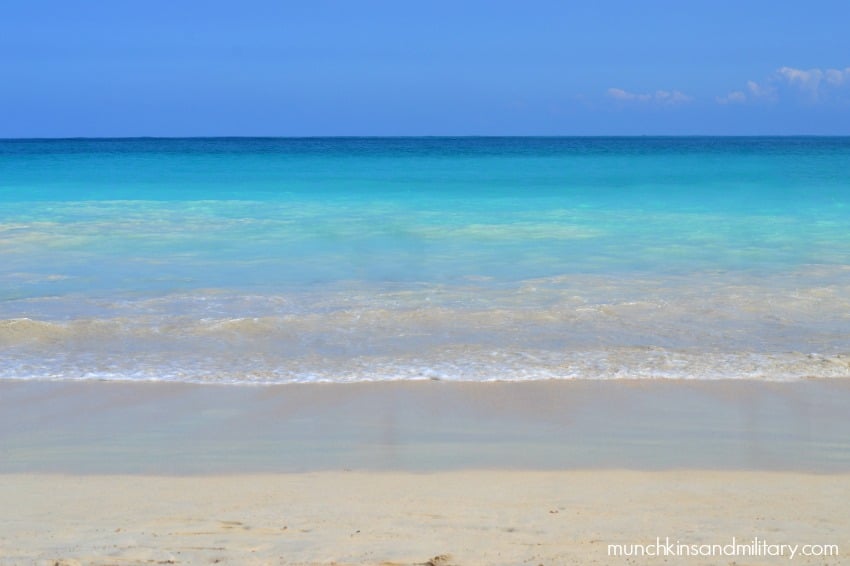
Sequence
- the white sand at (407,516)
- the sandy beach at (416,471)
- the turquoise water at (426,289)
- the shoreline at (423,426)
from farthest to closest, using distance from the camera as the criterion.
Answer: the turquoise water at (426,289) → the shoreline at (423,426) → the sandy beach at (416,471) → the white sand at (407,516)

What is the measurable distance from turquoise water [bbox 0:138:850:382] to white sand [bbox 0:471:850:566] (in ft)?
7.10

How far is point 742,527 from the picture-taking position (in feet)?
12.3

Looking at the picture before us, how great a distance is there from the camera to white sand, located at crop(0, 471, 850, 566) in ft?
11.5

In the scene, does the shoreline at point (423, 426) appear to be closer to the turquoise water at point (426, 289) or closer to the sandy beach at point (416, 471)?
the sandy beach at point (416, 471)

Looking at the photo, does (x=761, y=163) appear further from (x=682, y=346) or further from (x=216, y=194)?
(x=682, y=346)

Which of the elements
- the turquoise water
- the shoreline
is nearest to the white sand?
the shoreline

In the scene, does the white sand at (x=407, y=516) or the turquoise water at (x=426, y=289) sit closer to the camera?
the white sand at (x=407, y=516)

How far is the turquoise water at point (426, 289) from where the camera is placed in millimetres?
7035

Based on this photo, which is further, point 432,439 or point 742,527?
point 432,439

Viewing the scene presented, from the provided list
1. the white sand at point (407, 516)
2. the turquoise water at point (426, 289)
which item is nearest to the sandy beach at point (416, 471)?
the white sand at point (407, 516)

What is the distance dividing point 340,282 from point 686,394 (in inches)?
202

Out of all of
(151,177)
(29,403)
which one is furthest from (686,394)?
(151,177)

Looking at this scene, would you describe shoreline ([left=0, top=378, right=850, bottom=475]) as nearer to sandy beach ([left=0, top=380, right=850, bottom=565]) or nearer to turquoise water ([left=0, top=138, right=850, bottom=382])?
sandy beach ([left=0, top=380, right=850, bottom=565])

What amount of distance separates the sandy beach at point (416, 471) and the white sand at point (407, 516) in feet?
0.04
